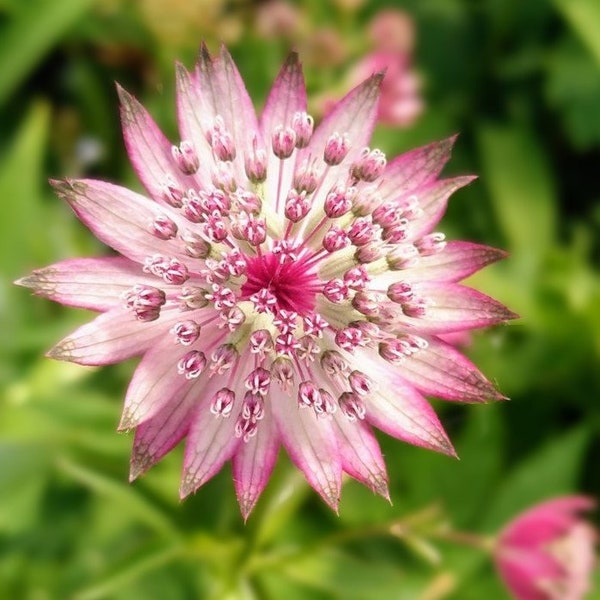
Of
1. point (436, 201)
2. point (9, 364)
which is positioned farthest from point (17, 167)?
point (436, 201)

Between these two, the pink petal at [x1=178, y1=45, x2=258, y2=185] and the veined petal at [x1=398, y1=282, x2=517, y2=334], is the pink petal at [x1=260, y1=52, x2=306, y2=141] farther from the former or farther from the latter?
the veined petal at [x1=398, y1=282, x2=517, y2=334]

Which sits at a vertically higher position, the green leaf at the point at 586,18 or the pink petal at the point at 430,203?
the green leaf at the point at 586,18

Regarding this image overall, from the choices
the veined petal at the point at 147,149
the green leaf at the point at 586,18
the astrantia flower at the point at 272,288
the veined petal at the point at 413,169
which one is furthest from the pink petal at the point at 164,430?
the green leaf at the point at 586,18

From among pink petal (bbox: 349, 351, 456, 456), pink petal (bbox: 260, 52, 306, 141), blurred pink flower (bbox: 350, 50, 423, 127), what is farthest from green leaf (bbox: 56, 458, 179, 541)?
blurred pink flower (bbox: 350, 50, 423, 127)

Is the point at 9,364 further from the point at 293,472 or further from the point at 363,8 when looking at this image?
the point at 363,8

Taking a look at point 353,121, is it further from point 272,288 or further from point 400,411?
point 400,411

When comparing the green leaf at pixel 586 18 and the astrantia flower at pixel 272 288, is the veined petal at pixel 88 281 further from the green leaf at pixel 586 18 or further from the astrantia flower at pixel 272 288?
the green leaf at pixel 586 18

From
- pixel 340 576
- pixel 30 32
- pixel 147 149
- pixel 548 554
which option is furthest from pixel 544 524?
pixel 30 32
